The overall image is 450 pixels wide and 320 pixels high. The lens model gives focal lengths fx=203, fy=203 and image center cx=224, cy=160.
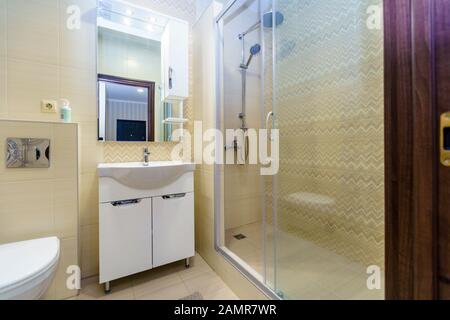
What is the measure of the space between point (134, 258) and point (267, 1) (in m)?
2.10

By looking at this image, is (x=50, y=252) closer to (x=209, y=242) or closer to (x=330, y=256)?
(x=209, y=242)

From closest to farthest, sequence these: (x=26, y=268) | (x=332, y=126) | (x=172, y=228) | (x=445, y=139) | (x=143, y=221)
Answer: (x=445, y=139)
(x=26, y=268)
(x=143, y=221)
(x=172, y=228)
(x=332, y=126)

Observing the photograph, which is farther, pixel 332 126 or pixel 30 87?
pixel 332 126

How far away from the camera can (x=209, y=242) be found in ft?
5.44

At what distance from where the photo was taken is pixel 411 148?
41 centimetres

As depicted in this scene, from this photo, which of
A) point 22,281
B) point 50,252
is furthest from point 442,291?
point 50,252

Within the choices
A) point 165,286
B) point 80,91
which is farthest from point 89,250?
point 80,91

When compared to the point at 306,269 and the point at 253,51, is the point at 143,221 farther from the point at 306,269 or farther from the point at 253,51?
the point at 253,51

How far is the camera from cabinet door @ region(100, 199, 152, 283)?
1.25 metres

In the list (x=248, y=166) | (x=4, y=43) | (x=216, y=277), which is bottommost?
(x=216, y=277)

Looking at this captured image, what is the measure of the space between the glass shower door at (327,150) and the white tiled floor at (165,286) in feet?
1.31

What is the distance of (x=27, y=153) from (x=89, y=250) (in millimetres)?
780

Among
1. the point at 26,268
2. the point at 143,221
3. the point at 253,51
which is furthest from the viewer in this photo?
the point at 253,51

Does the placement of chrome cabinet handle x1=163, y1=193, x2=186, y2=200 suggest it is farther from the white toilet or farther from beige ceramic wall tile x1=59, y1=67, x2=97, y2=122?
beige ceramic wall tile x1=59, y1=67, x2=97, y2=122
